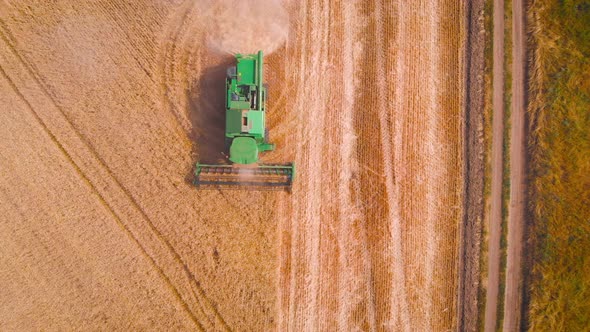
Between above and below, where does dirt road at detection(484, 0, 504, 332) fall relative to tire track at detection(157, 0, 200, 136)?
below

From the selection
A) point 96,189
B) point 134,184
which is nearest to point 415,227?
point 134,184

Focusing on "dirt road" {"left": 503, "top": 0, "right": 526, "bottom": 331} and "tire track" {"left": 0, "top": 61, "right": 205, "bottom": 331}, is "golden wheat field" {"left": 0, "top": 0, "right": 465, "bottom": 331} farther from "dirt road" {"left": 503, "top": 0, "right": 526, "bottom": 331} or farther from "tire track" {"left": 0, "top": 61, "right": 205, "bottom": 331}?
"dirt road" {"left": 503, "top": 0, "right": 526, "bottom": 331}

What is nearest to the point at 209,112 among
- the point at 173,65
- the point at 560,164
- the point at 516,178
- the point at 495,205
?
the point at 173,65

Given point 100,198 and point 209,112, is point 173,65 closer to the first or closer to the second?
point 209,112

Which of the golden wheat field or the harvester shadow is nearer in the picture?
the golden wheat field

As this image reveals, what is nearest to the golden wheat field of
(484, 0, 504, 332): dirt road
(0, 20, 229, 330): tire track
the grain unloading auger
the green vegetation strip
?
(0, 20, 229, 330): tire track

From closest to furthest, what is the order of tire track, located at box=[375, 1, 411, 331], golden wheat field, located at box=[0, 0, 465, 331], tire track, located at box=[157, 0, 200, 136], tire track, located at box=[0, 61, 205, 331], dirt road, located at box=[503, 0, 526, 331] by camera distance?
golden wheat field, located at box=[0, 0, 465, 331]
tire track, located at box=[0, 61, 205, 331]
tire track, located at box=[157, 0, 200, 136]
tire track, located at box=[375, 1, 411, 331]
dirt road, located at box=[503, 0, 526, 331]
